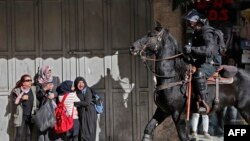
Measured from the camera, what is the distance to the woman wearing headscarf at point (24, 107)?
959cm

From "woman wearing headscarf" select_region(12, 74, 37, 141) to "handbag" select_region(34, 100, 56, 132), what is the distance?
14.6 inches

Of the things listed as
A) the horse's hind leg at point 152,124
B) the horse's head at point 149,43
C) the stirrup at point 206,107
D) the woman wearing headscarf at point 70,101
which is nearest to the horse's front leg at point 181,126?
the horse's hind leg at point 152,124

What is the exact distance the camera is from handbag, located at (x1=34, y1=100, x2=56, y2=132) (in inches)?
364

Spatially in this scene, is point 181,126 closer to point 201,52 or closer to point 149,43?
point 201,52

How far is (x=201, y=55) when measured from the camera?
783 cm

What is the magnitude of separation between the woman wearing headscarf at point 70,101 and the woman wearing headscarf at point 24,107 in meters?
0.54

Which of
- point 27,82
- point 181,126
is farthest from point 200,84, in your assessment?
point 27,82

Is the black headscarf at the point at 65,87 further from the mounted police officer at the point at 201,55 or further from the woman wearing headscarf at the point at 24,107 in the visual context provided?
the mounted police officer at the point at 201,55

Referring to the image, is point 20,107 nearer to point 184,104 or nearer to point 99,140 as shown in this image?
point 99,140

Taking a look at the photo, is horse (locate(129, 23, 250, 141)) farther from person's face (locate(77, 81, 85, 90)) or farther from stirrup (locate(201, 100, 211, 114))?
person's face (locate(77, 81, 85, 90))

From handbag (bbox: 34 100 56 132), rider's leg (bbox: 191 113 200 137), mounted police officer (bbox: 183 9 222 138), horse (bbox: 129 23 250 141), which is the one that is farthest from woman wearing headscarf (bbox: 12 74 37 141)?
mounted police officer (bbox: 183 9 222 138)

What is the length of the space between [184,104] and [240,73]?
42.5 inches

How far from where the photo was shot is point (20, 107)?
9633 mm

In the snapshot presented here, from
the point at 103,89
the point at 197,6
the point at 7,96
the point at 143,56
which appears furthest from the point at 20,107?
the point at 197,6
